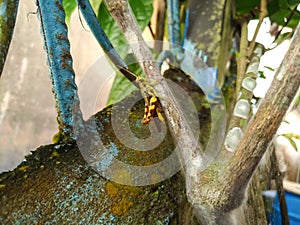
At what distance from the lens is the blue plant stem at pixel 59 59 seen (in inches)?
15.4

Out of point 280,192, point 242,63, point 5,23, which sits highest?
point 5,23

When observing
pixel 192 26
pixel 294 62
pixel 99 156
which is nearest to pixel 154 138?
pixel 99 156

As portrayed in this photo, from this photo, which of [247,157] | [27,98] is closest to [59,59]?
[247,157]

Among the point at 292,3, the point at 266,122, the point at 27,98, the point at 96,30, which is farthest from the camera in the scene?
the point at 27,98

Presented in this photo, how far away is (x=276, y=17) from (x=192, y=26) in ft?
0.49

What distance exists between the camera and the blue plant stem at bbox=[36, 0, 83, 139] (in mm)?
390

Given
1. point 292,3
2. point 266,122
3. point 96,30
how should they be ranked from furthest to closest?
point 292,3 < point 96,30 < point 266,122

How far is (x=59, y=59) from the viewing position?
0.41 metres

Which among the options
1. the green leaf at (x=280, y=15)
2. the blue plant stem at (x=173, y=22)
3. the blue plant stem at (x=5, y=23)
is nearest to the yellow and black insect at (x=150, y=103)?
the blue plant stem at (x=5, y=23)

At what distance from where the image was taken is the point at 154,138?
1.50 feet

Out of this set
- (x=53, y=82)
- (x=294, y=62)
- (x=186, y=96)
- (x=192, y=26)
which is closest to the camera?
(x=294, y=62)

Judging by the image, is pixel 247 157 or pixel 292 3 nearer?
pixel 247 157

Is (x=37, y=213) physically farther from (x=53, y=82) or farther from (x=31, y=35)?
(x=31, y=35)

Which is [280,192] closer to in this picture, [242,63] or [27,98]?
[242,63]
